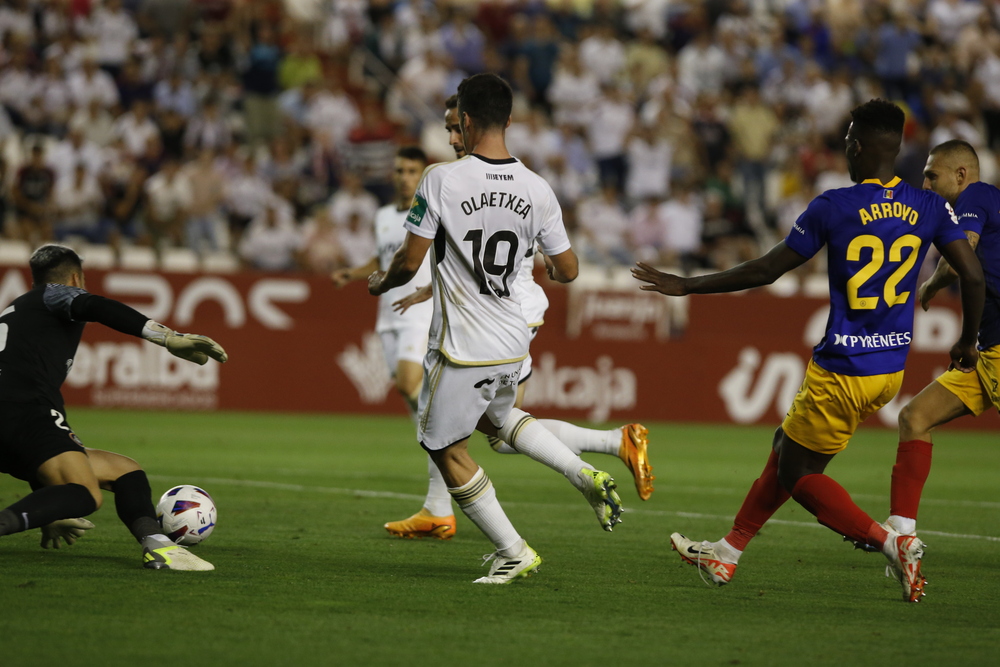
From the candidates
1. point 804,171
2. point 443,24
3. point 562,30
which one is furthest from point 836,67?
point 443,24

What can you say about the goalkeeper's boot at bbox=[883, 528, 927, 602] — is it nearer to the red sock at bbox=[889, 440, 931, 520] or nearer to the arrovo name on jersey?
the red sock at bbox=[889, 440, 931, 520]

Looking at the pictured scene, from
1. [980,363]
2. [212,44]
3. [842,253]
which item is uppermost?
[212,44]

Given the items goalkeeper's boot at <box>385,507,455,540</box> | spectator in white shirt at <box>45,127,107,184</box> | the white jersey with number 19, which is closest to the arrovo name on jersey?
the white jersey with number 19

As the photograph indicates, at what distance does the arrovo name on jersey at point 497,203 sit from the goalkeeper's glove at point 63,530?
9.12 ft

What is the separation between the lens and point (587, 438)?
299 inches

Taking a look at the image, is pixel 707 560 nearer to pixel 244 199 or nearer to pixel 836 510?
pixel 836 510

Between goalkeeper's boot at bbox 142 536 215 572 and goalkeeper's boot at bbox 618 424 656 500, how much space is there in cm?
234

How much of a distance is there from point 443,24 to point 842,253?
17853 mm

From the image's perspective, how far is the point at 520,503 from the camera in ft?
33.0

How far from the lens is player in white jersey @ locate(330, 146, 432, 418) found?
990 cm

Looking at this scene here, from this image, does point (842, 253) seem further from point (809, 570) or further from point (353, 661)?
point (353, 661)

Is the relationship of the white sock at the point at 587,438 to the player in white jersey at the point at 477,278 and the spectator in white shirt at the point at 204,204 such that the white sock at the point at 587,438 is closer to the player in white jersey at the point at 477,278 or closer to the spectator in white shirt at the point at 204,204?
the player in white jersey at the point at 477,278

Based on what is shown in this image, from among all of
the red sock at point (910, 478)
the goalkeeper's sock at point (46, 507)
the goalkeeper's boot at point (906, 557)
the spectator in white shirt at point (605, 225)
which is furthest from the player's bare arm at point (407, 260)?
the spectator in white shirt at point (605, 225)

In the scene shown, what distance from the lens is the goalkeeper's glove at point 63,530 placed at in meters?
6.90
